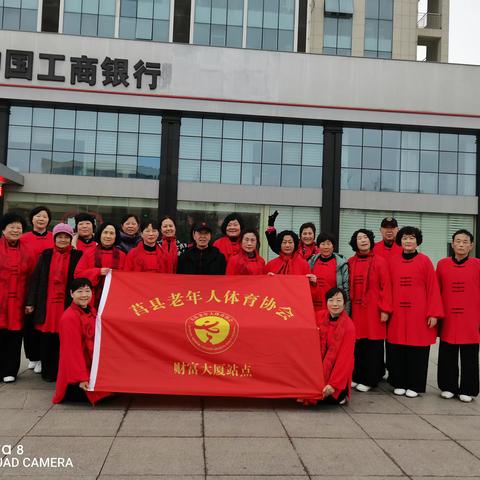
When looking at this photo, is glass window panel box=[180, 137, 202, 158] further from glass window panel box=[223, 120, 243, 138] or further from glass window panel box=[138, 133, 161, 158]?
glass window panel box=[223, 120, 243, 138]

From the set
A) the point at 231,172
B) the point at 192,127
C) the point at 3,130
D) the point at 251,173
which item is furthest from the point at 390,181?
the point at 3,130

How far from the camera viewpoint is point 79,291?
4547mm

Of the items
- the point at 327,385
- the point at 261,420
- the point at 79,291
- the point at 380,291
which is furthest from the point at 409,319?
the point at 79,291

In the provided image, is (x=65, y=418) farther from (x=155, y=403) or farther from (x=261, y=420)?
(x=261, y=420)

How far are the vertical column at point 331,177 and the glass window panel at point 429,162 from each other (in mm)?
3660

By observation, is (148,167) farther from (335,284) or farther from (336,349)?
(336,349)

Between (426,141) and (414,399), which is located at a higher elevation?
(426,141)

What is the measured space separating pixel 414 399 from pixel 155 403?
8.85 feet

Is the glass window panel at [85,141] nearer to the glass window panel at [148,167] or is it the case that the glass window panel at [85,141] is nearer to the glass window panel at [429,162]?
the glass window panel at [148,167]

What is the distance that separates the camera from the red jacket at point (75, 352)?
434 centimetres

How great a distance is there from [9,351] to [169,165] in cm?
1436

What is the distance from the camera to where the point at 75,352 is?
4.38m

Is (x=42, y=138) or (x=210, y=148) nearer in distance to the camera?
(x=42, y=138)

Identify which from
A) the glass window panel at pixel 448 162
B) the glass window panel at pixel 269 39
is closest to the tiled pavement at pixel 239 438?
the glass window panel at pixel 448 162
